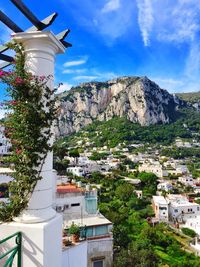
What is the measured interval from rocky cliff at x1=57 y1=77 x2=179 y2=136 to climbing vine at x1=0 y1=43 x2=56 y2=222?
85419 mm

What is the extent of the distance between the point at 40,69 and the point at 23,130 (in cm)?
38

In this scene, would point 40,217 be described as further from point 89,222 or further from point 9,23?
point 89,222

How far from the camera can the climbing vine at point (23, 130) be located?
181 centimetres

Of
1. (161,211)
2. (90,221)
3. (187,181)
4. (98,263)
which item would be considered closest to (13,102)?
(98,263)

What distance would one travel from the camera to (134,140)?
79.8m

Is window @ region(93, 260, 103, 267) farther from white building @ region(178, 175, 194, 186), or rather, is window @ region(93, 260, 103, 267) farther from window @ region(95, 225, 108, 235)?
white building @ region(178, 175, 194, 186)

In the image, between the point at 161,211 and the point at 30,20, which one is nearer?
the point at 30,20

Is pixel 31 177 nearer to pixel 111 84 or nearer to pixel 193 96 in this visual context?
pixel 111 84

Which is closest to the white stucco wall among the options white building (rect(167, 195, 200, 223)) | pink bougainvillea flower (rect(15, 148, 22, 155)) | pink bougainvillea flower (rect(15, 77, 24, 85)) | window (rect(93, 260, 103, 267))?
pink bougainvillea flower (rect(15, 148, 22, 155))

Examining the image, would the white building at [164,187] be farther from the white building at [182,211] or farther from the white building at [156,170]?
the white building at [156,170]

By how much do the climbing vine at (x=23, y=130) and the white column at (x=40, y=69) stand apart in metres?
0.03

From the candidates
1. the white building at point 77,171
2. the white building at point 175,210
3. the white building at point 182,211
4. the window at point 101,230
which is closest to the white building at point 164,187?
the white building at point 175,210

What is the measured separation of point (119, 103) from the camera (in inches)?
3634

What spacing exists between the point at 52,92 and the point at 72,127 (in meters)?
92.5
